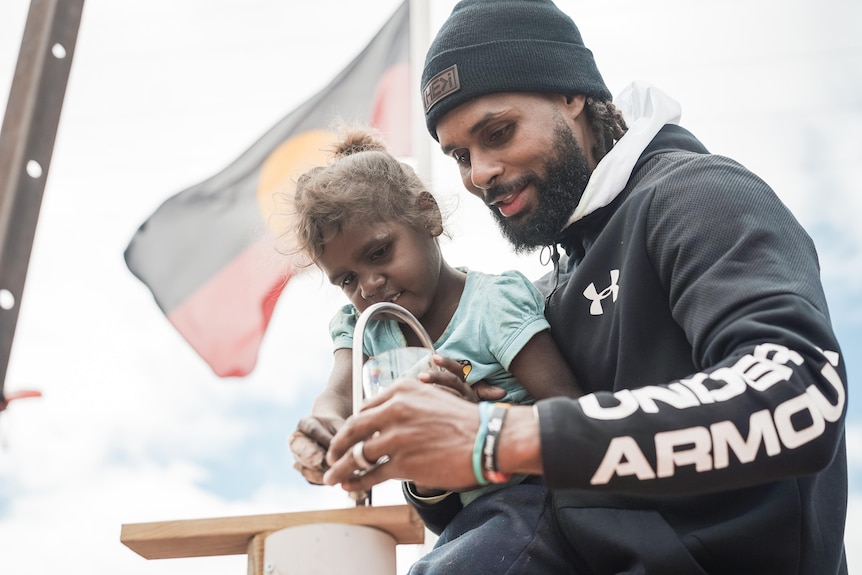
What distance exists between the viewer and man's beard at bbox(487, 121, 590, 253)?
9.68ft

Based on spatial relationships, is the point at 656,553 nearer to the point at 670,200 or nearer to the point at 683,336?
the point at 683,336

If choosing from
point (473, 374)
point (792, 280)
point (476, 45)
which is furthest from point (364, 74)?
point (792, 280)

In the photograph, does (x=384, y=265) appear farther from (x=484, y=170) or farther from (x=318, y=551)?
(x=318, y=551)

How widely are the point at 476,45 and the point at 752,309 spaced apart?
1.58 metres

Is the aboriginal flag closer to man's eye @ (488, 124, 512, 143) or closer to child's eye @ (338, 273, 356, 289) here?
man's eye @ (488, 124, 512, 143)

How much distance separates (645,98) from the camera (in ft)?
9.96

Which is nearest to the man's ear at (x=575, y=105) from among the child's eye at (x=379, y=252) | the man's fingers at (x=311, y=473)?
the child's eye at (x=379, y=252)

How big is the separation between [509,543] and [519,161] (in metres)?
1.21

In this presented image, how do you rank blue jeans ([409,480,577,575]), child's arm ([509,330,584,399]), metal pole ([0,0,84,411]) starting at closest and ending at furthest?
metal pole ([0,0,84,411])
blue jeans ([409,480,577,575])
child's arm ([509,330,584,399])

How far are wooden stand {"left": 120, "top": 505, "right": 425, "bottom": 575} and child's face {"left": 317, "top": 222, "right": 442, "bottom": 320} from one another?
57cm

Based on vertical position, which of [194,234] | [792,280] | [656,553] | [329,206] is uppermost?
[194,234]

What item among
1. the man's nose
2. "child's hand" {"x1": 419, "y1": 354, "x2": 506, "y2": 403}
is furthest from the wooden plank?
the man's nose

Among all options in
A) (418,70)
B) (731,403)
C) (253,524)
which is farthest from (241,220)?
(731,403)

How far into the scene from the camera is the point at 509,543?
226 cm
